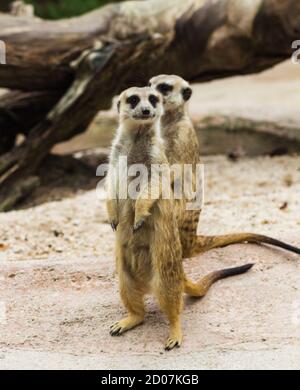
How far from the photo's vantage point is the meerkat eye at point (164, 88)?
376 centimetres

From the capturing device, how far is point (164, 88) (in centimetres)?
377

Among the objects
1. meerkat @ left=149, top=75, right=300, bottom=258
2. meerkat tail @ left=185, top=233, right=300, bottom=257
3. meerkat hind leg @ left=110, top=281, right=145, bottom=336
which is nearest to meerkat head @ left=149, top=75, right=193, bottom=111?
meerkat @ left=149, top=75, right=300, bottom=258

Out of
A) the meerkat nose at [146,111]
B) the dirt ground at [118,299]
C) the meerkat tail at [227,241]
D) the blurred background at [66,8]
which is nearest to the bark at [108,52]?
the dirt ground at [118,299]

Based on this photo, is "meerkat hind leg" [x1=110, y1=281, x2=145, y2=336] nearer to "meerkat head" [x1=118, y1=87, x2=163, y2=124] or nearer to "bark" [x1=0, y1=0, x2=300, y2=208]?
"meerkat head" [x1=118, y1=87, x2=163, y2=124]

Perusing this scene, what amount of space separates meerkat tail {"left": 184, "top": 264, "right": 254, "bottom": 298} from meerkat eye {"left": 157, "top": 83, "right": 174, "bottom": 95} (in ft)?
3.17

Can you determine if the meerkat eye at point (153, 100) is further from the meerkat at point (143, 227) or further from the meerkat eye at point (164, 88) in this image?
the meerkat eye at point (164, 88)

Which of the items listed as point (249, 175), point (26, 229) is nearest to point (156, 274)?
point (26, 229)

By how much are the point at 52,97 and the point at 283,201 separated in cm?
208

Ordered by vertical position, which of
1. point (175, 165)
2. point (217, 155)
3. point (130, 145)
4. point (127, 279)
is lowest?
point (217, 155)

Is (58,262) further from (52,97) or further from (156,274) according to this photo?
(52,97)

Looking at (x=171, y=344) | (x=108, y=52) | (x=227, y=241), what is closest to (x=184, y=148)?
(x=227, y=241)

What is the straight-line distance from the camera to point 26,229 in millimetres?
4441

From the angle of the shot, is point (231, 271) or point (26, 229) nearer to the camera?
point (231, 271)

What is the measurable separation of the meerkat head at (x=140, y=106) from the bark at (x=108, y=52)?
2.25 metres
